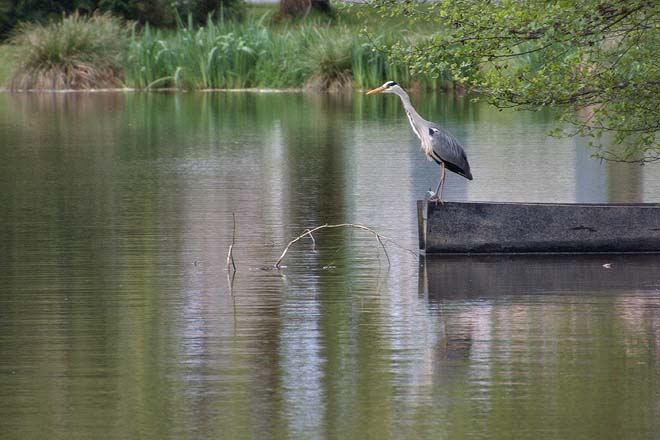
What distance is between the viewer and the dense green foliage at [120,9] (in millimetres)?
56344

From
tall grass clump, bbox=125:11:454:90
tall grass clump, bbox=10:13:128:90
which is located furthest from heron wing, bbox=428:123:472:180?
tall grass clump, bbox=10:13:128:90

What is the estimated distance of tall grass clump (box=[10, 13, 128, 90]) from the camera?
149 feet

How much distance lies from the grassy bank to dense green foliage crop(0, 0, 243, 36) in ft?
20.4

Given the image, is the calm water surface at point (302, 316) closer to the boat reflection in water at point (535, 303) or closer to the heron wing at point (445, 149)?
the boat reflection in water at point (535, 303)

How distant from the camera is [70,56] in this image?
46031 millimetres

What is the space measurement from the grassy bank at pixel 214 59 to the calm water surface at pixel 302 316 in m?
22.1

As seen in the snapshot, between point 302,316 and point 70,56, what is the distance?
3572cm

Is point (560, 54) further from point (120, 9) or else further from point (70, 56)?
point (120, 9)

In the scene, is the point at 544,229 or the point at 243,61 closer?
the point at 544,229

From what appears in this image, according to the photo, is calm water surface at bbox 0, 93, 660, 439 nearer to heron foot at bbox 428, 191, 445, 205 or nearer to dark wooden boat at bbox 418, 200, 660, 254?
dark wooden boat at bbox 418, 200, 660, 254

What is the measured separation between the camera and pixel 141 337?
1063cm

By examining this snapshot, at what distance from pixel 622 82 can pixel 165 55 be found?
33.1m

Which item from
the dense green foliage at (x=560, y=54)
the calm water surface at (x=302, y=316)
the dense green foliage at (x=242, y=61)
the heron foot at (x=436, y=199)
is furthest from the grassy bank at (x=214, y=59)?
the heron foot at (x=436, y=199)

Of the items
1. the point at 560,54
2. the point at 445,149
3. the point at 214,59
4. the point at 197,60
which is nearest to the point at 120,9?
the point at 197,60
